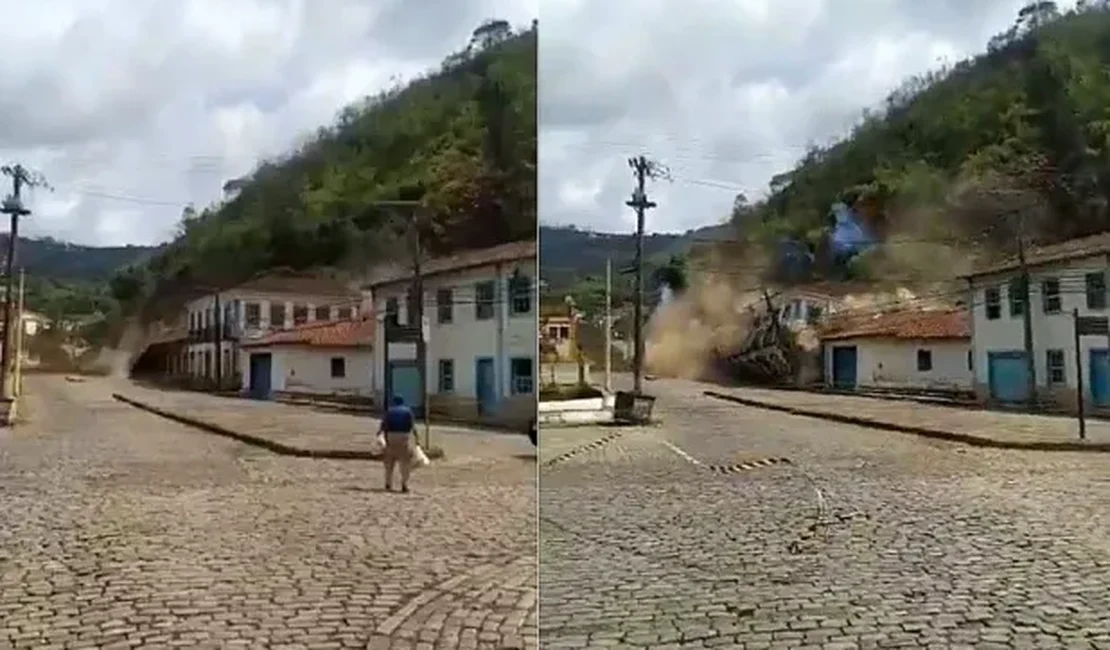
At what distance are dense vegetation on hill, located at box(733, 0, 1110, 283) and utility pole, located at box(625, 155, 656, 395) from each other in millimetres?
237

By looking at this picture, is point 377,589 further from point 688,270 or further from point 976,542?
point 976,542

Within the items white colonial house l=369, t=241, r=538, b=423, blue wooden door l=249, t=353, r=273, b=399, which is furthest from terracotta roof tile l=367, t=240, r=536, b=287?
blue wooden door l=249, t=353, r=273, b=399

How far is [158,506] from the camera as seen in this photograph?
121 inches

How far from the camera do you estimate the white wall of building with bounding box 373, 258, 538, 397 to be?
10.5 ft

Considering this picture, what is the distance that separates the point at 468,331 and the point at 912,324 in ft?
3.61

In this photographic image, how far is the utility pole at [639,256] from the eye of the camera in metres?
3.13

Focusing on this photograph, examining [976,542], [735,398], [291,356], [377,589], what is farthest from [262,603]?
[976,542]

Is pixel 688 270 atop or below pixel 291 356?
atop

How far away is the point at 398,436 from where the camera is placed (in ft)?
10.7

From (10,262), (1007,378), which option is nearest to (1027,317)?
(1007,378)

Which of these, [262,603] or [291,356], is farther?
[291,356]

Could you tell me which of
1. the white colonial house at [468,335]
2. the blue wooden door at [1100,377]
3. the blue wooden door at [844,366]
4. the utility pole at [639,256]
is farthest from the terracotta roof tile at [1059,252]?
the white colonial house at [468,335]

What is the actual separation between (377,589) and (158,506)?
0.57 m

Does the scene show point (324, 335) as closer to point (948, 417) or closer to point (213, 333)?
point (213, 333)
